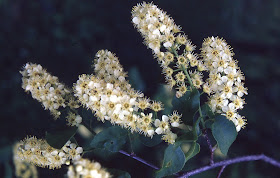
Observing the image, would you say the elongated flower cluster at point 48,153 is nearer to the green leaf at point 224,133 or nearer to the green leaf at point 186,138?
the green leaf at point 186,138

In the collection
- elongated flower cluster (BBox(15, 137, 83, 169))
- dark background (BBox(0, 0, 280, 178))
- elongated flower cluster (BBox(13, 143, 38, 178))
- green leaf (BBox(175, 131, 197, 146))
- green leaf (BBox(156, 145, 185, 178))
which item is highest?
dark background (BBox(0, 0, 280, 178))

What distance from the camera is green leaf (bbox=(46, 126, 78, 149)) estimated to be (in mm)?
879

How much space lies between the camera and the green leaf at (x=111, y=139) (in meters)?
0.94

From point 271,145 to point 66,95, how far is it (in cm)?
182

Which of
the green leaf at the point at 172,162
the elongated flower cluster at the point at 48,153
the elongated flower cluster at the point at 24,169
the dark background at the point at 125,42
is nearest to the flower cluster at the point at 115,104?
the green leaf at the point at 172,162

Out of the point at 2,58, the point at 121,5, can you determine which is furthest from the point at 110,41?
the point at 2,58

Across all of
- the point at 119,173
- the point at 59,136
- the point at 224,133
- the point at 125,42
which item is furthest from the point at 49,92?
the point at 125,42

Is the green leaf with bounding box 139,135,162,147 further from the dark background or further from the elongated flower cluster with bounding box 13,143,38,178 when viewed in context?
the dark background


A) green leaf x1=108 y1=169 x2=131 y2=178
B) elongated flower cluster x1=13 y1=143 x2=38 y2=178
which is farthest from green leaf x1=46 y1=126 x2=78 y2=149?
elongated flower cluster x1=13 y1=143 x2=38 y2=178

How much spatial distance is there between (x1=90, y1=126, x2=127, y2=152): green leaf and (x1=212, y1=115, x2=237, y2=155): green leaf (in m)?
0.28

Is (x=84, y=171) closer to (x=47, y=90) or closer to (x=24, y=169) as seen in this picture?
(x=47, y=90)

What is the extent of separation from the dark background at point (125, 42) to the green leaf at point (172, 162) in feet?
4.57

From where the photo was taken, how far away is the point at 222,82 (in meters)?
0.98

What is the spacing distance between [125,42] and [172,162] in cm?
202
